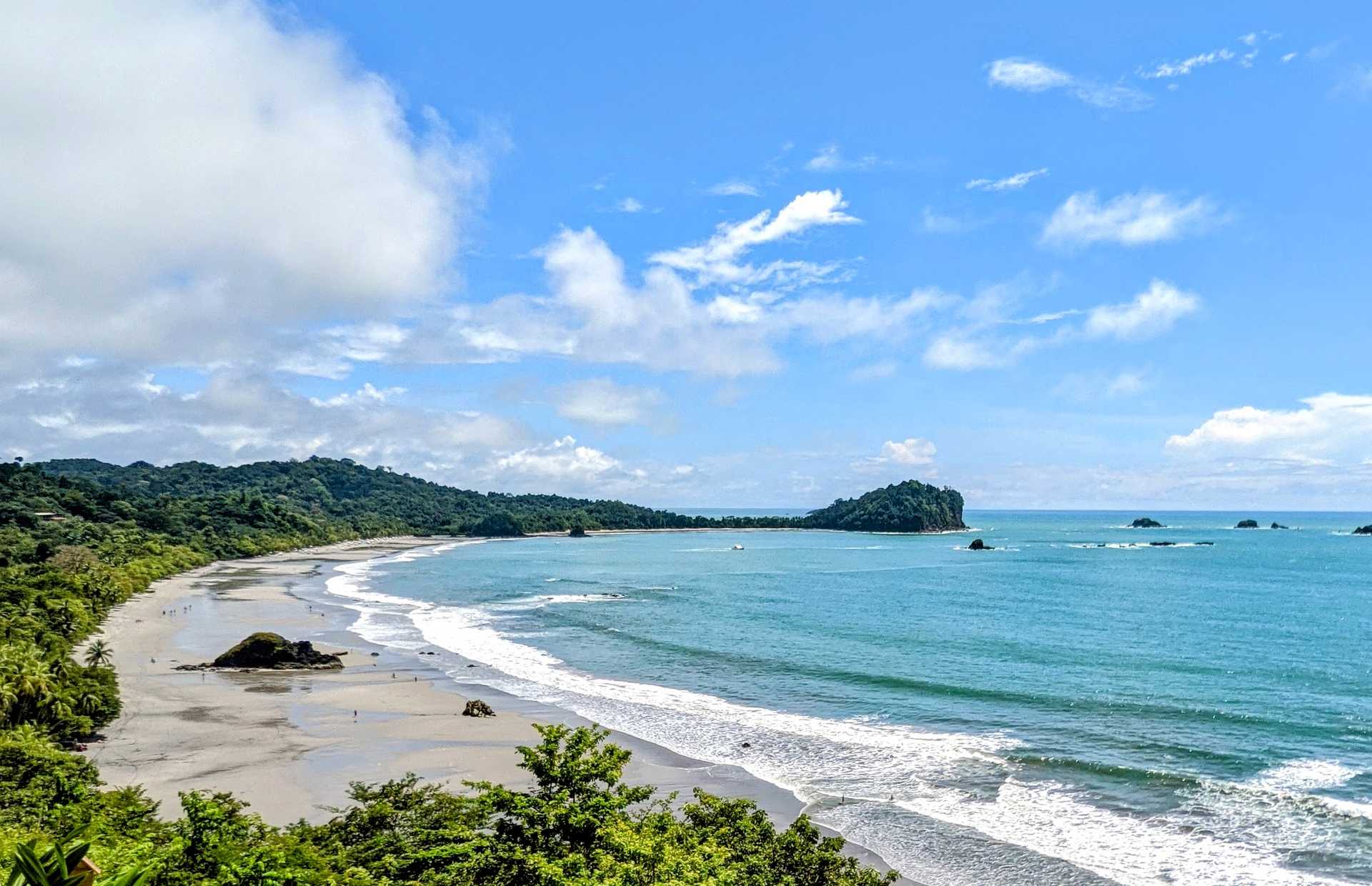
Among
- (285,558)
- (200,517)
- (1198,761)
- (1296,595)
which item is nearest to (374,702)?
(1198,761)

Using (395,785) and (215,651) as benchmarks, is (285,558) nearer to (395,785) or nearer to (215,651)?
(215,651)

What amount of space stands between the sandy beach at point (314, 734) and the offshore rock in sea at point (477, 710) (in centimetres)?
46

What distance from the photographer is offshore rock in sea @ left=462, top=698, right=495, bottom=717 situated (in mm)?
33500

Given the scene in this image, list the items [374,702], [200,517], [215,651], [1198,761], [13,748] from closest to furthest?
[13,748], [1198,761], [374,702], [215,651], [200,517]

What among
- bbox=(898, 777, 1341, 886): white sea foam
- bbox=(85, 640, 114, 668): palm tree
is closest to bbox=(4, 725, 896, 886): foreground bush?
bbox=(898, 777, 1341, 886): white sea foam

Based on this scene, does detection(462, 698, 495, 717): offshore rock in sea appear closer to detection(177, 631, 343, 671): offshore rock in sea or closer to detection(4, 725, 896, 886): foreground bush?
detection(177, 631, 343, 671): offshore rock in sea

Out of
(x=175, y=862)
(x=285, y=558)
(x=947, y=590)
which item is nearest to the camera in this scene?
(x=175, y=862)

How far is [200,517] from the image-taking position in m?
143

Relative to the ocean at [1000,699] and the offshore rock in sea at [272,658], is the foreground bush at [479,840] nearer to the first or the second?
the ocean at [1000,699]

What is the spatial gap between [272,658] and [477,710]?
16.8 meters

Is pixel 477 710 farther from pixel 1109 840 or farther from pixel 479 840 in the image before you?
pixel 1109 840

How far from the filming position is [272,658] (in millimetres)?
43531

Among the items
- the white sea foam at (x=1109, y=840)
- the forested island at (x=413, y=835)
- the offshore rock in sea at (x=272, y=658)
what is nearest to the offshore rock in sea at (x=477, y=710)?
the forested island at (x=413, y=835)

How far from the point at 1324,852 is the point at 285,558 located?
13900 centimetres
